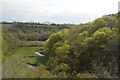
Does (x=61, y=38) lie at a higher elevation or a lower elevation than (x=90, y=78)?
higher

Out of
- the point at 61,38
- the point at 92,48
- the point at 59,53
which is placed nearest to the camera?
the point at 92,48

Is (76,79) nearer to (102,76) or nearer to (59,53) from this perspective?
(102,76)

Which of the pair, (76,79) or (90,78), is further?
(76,79)

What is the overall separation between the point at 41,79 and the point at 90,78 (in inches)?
236

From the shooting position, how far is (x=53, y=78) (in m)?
17.1

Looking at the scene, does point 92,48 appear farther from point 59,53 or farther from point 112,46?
point 59,53

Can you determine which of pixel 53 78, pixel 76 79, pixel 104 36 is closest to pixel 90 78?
pixel 76 79

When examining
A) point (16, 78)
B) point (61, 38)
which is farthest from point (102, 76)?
point (61, 38)

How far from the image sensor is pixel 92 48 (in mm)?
24375

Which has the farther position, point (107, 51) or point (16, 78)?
point (107, 51)

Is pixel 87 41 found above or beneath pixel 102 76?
above

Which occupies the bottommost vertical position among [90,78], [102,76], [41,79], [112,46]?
[41,79]

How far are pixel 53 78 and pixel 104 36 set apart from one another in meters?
12.5

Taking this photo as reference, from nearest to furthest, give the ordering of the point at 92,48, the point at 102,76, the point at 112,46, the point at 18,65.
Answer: the point at 102,76 → the point at 18,65 → the point at 112,46 → the point at 92,48
